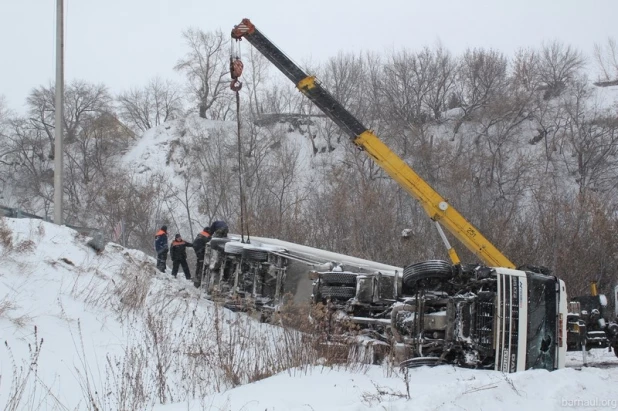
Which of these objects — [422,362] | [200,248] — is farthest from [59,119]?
[422,362]

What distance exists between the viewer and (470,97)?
41.5 meters

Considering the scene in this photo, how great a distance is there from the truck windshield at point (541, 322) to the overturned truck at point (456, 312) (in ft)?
0.04

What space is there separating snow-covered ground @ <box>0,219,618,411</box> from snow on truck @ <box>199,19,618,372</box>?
1.81ft

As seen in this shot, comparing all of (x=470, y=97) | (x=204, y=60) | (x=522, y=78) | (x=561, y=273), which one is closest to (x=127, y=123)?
(x=204, y=60)

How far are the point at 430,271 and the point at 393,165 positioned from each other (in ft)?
18.7

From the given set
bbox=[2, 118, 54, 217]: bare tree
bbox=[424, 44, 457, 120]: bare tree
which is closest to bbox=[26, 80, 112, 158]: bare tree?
bbox=[2, 118, 54, 217]: bare tree

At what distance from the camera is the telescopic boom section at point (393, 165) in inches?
515

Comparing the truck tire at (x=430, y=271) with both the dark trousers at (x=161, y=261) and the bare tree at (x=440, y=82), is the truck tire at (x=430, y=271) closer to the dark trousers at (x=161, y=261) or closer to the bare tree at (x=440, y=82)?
the dark trousers at (x=161, y=261)

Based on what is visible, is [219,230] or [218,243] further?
[219,230]

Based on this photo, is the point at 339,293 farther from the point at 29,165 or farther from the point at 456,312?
the point at 29,165

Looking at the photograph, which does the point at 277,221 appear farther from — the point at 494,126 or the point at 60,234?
the point at 494,126

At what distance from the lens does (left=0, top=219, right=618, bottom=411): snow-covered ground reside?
192 inches

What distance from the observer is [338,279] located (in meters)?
9.30

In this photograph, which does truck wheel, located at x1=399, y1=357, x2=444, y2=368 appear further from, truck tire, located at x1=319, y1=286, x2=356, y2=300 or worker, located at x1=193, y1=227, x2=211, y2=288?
worker, located at x1=193, y1=227, x2=211, y2=288
